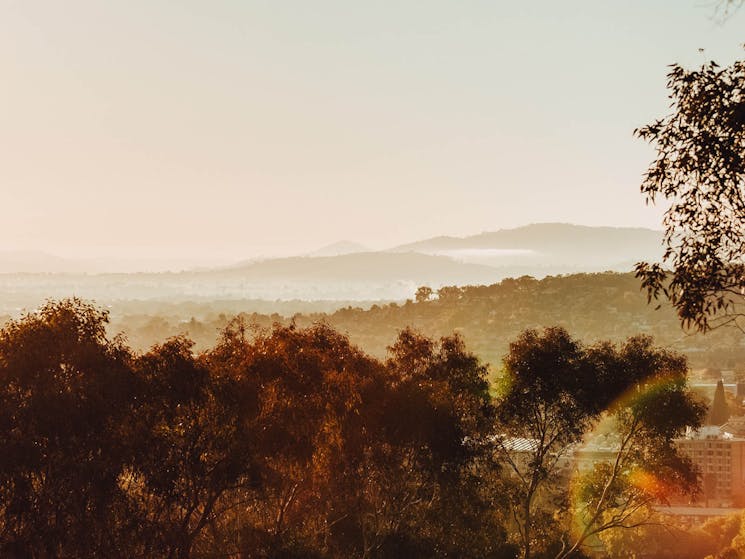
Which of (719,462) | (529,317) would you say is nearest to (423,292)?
(529,317)

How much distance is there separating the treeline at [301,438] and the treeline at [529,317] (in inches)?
3298

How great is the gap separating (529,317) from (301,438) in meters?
108

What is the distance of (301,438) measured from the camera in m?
13.4

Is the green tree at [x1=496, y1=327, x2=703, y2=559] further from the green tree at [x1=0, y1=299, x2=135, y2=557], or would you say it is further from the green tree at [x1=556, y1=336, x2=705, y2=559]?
the green tree at [x1=0, y1=299, x2=135, y2=557]

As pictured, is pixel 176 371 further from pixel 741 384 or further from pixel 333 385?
pixel 741 384

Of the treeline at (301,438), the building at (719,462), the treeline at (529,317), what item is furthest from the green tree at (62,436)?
A: the treeline at (529,317)

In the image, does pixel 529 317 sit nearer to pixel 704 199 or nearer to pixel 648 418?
pixel 648 418

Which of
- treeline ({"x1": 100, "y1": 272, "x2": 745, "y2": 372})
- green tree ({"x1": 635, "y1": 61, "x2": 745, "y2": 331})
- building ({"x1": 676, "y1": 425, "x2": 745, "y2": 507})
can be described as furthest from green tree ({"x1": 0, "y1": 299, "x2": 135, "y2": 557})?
treeline ({"x1": 100, "y1": 272, "x2": 745, "y2": 372})

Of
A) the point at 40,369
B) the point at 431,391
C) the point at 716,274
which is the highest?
the point at 716,274

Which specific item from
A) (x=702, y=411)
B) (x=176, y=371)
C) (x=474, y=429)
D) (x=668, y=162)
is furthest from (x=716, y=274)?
(x=702, y=411)

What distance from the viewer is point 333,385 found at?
14.4 meters

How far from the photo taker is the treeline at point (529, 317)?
110625 millimetres

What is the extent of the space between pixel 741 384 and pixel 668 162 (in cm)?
10310

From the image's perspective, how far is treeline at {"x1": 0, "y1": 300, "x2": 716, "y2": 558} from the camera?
1091 cm
